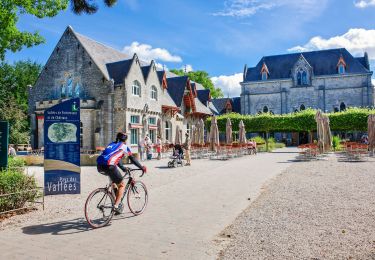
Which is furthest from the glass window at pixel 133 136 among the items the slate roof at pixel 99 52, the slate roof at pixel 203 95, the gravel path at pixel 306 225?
the gravel path at pixel 306 225

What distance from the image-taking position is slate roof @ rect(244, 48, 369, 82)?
53844 mm

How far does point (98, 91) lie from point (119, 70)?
2765 millimetres

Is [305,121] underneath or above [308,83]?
underneath

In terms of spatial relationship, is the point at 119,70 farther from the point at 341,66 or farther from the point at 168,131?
the point at 341,66

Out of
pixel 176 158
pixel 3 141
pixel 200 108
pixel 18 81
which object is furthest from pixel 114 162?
pixel 18 81

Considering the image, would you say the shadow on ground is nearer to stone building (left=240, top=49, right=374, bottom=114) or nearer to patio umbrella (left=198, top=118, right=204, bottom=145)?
patio umbrella (left=198, top=118, right=204, bottom=145)

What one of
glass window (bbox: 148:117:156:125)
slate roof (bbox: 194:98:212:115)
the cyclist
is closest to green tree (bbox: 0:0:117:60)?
the cyclist

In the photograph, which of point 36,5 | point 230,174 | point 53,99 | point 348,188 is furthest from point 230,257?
point 53,99

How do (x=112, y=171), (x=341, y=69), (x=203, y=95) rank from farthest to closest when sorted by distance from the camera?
(x=341, y=69)
(x=203, y=95)
(x=112, y=171)

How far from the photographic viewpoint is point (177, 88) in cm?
4181

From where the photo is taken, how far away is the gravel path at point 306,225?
5.14 metres

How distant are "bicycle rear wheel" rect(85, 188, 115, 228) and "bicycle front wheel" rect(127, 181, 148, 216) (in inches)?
29.2

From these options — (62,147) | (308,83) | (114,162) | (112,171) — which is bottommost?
(112,171)

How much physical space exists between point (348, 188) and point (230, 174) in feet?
17.6
